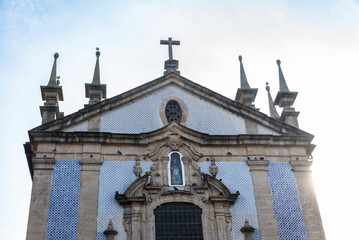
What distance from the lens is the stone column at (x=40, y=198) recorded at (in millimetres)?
15133

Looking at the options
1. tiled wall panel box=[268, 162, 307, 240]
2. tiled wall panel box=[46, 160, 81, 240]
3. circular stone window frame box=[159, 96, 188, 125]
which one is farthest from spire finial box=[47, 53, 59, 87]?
tiled wall panel box=[268, 162, 307, 240]

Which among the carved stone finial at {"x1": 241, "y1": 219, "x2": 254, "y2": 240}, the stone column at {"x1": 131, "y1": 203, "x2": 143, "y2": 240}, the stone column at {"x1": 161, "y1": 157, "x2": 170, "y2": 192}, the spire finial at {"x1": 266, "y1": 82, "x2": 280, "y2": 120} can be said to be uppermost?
the spire finial at {"x1": 266, "y1": 82, "x2": 280, "y2": 120}

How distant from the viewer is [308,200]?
16.7 metres

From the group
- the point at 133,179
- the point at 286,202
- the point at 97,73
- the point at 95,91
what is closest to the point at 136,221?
the point at 133,179

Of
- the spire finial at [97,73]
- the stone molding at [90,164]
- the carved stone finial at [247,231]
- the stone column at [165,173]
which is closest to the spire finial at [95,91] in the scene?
the spire finial at [97,73]

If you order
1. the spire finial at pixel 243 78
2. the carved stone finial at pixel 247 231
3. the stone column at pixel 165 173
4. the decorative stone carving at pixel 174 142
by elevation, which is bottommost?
the carved stone finial at pixel 247 231

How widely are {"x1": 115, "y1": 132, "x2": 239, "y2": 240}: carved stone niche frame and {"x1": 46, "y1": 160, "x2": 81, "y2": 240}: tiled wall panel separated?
4.70 ft

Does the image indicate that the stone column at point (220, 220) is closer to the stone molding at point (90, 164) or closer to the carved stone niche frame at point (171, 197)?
the carved stone niche frame at point (171, 197)

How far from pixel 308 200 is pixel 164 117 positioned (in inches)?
227

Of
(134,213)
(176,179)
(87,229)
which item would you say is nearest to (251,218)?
(176,179)

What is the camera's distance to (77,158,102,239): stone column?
50.4 ft

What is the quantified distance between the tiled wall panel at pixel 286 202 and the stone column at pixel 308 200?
0.45 ft

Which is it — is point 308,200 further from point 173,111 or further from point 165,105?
point 165,105

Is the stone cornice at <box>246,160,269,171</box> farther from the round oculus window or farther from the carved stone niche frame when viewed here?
the round oculus window
